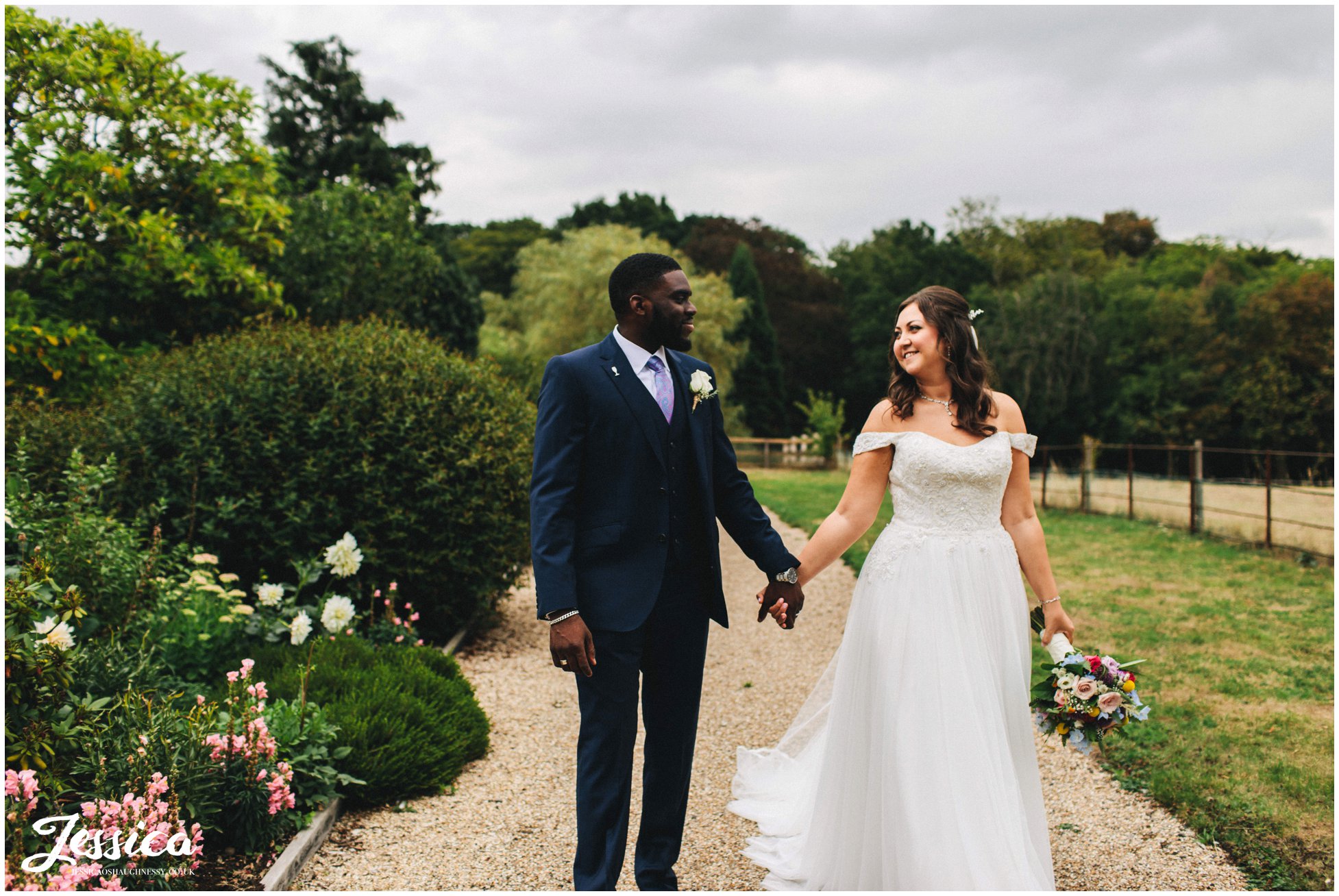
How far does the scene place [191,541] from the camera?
6.49 metres

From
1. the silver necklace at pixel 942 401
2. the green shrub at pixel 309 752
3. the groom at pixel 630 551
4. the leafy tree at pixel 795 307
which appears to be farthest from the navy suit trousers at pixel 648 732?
the leafy tree at pixel 795 307

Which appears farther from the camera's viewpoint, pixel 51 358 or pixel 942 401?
pixel 51 358

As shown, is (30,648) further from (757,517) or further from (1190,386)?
(1190,386)

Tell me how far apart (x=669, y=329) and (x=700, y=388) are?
23 centimetres

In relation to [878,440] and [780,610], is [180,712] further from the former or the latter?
[878,440]

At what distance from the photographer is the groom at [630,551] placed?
9.79ft

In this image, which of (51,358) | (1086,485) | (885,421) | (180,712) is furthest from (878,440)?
(1086,485)

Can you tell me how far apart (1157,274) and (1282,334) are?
35.1 feet

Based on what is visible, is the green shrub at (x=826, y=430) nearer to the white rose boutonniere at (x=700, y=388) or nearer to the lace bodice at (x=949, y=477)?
the lace bodice at (x=949, y=477)

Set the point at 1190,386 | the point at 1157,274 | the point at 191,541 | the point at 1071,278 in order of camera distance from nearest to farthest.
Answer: the point at 191,541, the point at 1190,386, the point at 1071,278, the point at 1157,274

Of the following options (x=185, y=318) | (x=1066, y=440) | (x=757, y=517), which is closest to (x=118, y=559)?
(x=757, y=517)

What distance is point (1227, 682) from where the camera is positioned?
245 inches

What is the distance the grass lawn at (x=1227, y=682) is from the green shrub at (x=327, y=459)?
4.32m

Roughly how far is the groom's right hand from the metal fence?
8724mm
